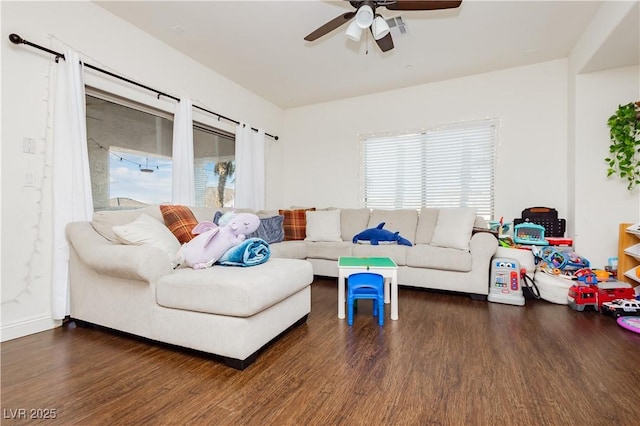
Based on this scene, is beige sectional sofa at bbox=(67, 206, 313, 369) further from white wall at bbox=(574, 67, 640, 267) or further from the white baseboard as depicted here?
white wall at bbox=(574, 67, 640, 267)

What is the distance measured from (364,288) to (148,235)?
1.65 metres

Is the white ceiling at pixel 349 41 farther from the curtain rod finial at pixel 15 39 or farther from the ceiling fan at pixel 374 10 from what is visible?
the curtain rod finial at pixel 15 39

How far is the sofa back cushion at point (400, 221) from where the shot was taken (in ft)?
12.4

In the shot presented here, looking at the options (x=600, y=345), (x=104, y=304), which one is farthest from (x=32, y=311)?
(x=600, y=345)

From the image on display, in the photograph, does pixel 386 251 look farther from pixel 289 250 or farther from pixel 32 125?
pixel 32 125

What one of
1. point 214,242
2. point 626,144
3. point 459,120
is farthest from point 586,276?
point 214,242

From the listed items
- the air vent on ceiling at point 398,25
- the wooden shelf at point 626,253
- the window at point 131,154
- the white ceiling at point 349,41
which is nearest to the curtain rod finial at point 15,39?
the window at point 131,154

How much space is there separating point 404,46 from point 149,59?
2729 mm

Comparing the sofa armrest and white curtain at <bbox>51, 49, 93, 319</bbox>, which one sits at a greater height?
white curtain at <bbox>51, 49, 93, 319</bbox>

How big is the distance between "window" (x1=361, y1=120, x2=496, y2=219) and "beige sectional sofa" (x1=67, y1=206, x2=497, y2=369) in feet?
4.29

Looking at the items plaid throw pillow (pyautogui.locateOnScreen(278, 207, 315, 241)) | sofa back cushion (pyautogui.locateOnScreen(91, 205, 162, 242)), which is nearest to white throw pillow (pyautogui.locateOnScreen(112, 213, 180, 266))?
sofa back cushion (pyautogui.locateOnScreen(91, 205, 162, 242))

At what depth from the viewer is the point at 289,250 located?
345 centimetres

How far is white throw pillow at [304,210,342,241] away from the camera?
12.9 ft

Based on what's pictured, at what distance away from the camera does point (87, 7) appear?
2533 mm
